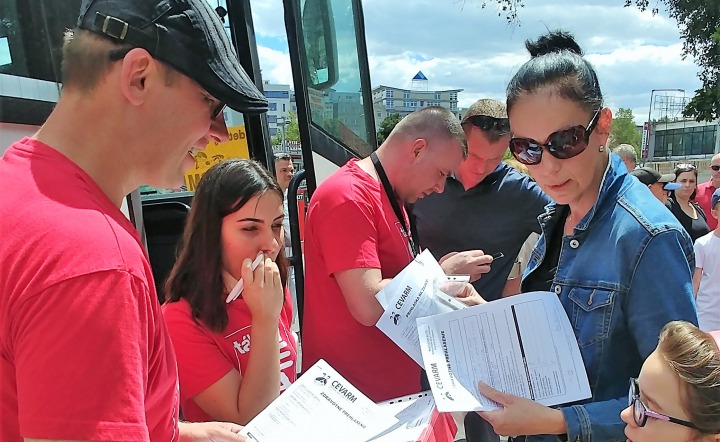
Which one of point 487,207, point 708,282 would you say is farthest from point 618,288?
point 708,282

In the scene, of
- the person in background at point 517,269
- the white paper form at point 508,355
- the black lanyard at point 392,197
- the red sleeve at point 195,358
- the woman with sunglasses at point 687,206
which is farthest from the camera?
the woman with sunglasses at point 687,206

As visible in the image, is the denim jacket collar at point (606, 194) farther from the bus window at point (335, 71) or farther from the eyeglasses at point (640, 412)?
the bus window at point (335, 71)

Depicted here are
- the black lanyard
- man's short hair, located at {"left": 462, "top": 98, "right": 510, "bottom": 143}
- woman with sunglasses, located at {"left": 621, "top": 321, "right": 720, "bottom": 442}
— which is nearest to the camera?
woman with sunglasses, located at {"left": 621, "top": 321, "right": 720, "bottom": 442}

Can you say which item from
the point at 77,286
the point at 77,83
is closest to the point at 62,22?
the point at 77,83

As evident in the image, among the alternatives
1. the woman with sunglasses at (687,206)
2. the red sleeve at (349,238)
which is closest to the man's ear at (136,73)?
the red sleeve at (349,238)

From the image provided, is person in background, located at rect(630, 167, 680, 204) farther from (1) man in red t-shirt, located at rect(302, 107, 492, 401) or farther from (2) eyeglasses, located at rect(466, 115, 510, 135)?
(1) man in red t-shirt, located at rect(302, 107, 492, 401)

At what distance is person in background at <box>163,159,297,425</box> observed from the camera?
1.65 m

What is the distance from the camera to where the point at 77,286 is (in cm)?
75

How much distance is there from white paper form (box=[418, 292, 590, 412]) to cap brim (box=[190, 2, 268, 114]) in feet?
2.72

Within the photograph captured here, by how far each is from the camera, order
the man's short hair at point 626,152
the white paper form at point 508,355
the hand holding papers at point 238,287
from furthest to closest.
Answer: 1. the man's short hair at point 626,152
2. the hand holding papers at point 238,287
3. the white paper form at point 508,355

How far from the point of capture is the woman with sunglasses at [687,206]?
530 cm

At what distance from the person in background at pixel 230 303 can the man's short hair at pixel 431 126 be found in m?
0.66

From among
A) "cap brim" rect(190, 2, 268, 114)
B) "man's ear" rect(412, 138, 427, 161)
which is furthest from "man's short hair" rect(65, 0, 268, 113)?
"man's ear" rect(412, 138, 427, 161)

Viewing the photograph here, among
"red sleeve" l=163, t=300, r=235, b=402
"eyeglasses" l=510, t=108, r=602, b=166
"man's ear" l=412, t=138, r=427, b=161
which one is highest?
"eyeglasses" l=510, t=108, r=602, b=166
